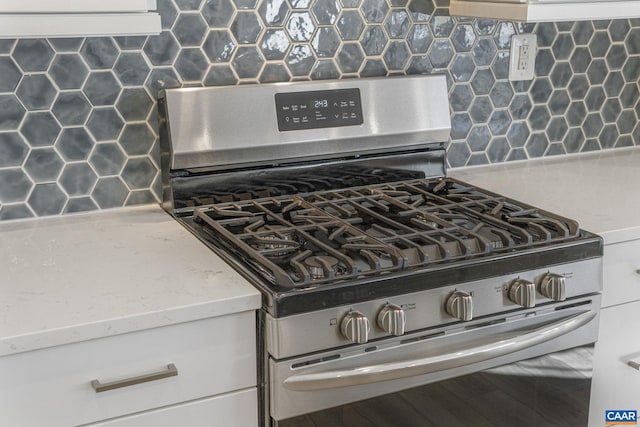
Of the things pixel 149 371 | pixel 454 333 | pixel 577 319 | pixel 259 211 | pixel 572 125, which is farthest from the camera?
pixel 572 125

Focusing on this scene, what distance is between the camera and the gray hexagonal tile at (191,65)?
1.85 m

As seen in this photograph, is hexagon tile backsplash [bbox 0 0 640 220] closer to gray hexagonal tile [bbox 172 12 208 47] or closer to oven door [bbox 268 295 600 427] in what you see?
gray hexagonal tile [bbox 172 12 208 47]

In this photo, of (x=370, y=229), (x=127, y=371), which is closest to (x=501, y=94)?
(x=370, y=229)

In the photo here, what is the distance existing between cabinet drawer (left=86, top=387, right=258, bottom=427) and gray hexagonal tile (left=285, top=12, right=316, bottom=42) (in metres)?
0.94

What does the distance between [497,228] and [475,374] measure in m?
0.32

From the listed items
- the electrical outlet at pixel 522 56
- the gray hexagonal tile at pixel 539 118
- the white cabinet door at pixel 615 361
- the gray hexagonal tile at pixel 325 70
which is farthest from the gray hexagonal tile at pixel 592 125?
the gray hexagonal tile at pixel 325 70

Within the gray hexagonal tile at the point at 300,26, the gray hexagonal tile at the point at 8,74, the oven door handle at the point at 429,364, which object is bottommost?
the oven door handle at the point at 429,364

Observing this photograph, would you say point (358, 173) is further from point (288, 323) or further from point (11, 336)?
point (11, 336)

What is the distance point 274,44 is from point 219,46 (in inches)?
5.6

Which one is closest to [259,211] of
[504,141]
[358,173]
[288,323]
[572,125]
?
[358,173]

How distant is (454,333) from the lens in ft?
4.94

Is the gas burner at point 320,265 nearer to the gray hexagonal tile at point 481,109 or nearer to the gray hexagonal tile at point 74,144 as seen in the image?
the gray hexagonal tile at point 74,144

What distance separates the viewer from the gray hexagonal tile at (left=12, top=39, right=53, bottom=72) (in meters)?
1.70

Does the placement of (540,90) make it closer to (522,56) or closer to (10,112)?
(522,56)
